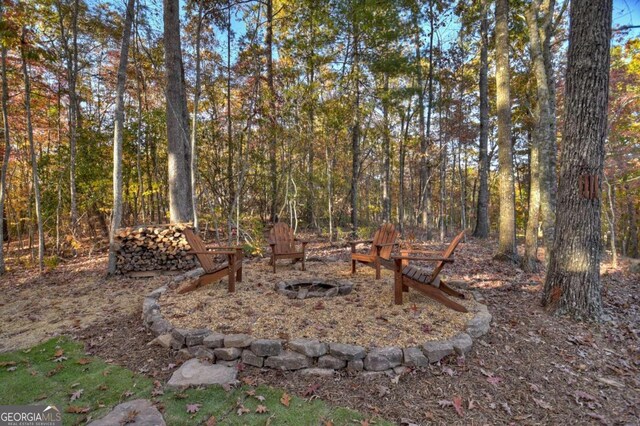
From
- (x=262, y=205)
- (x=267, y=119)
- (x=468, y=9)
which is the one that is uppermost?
(x=468, y=9)

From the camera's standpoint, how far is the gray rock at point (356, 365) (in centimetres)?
240

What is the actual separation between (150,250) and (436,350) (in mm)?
5327

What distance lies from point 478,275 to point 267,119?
5379 mm

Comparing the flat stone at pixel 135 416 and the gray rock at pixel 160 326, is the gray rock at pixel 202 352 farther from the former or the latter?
the flat stone at pixel 135 416

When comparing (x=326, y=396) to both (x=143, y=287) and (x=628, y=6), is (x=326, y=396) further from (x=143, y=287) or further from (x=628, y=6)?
(x=628, y=6)

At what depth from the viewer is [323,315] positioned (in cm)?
322

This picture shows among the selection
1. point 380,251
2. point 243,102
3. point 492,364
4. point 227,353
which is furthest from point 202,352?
point 243,102

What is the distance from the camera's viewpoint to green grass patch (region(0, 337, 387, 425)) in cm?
193

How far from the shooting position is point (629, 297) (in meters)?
4.07

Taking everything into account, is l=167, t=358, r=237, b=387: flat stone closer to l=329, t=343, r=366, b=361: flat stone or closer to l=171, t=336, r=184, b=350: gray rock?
l=171, t=336, r=184, b=350: gray rock

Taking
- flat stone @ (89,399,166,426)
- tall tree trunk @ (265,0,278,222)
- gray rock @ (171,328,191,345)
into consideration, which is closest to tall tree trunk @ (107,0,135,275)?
tall tree trunk @ (265,0,278,222)

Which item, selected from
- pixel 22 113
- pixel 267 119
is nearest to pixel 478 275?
pixel 267 119

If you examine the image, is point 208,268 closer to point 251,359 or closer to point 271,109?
point 251,359

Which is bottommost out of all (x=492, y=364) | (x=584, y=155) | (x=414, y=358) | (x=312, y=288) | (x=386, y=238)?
(x=492, y=364)
